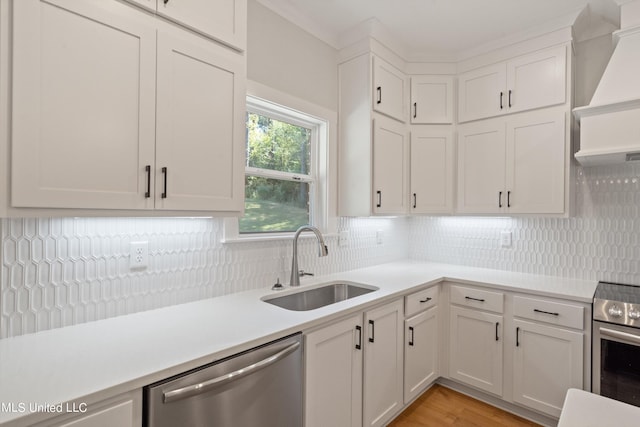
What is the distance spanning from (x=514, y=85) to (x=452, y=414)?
248 centimetres

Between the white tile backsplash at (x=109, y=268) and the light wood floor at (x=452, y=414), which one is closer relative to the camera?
the white tile backsplash at (x=109, y=268)

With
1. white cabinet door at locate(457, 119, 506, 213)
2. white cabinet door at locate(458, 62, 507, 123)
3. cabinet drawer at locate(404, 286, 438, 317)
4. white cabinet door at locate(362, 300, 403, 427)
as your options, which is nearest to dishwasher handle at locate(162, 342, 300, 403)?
white cabinet door at locate(362, 300, 403, 427)

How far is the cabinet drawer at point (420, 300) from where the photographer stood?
7.10ft

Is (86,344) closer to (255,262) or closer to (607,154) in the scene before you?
(255,262)

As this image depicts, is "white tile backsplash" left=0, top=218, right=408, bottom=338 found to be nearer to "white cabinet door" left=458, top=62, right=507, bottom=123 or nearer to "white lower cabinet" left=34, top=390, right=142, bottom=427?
"white lower cabinet" left=34, top=390, right=142, bottom=427

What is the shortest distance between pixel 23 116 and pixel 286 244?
148 centimetres

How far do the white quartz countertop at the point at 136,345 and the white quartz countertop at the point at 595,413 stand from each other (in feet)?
3.03

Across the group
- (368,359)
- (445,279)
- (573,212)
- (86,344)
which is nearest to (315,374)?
(368,359)

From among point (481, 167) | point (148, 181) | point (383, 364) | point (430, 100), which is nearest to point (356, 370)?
point (383, 364)

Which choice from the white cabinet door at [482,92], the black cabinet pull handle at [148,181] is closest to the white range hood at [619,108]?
the white cabinet door at [482,92]

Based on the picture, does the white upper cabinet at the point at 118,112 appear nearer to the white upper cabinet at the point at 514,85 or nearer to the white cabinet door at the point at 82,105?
the white cabinet door at the point at 82,105

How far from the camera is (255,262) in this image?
2008mm

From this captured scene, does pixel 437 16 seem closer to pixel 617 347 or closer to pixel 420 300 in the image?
pixel 420 300

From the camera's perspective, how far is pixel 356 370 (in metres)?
1.76
